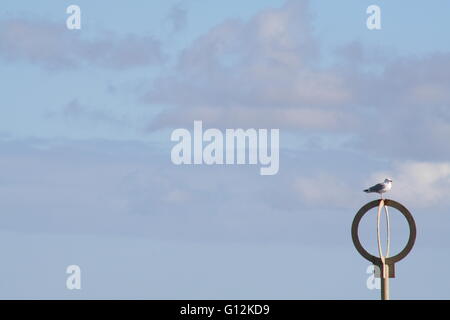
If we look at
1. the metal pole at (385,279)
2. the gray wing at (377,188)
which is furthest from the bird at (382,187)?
the metal pole at (385,279)

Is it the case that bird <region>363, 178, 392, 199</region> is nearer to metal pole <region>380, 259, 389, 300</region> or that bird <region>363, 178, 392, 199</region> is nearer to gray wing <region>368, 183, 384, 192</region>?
gray wing <region>368, 183, 384, 192</region>

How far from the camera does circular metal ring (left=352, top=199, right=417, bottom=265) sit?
65188 mm

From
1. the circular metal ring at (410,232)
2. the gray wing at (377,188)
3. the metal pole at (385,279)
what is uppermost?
the gray wing at (377,188)

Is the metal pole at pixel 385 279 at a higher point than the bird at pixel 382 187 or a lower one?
lower

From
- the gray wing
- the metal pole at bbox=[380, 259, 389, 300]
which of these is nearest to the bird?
the gray wing

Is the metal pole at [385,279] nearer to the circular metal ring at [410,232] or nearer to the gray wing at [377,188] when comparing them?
the circular metal ring at [410,232]

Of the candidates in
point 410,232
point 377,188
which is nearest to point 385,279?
point 410,232

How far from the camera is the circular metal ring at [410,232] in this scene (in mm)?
65188

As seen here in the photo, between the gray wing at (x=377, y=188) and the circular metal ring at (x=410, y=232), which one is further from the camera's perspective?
the gray wing at (x=377, y=188)
